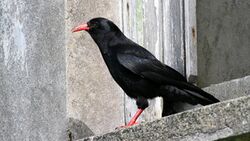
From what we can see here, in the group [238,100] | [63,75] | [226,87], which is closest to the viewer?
[238,100]

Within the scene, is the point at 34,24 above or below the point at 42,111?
above

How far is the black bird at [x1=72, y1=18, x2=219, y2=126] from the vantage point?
589 cm

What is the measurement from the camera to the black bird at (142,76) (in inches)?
232

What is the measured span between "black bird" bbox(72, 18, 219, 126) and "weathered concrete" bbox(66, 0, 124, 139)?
2.9 inches

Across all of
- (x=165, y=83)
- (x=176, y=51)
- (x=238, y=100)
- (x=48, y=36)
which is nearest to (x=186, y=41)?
(x=176, y=51)

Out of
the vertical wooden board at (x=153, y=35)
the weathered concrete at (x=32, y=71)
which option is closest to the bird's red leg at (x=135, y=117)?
the vertical wooden board at (x=153, y=35)

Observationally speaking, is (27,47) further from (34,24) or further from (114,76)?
(114,76)

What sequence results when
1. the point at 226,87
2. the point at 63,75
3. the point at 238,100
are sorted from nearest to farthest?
the point at 238,100 < the point at 63,75 < the point at 226,87

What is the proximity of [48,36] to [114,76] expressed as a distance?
0.48 m

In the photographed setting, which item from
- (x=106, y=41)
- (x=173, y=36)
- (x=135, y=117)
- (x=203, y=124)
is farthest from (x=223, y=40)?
(x=203, y=124)

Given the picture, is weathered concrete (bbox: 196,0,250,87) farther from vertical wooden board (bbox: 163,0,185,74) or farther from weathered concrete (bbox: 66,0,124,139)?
weathered concrete (bbox: 66,0,124,139)

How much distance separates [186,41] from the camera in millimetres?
6500

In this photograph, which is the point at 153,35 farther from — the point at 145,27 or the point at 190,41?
the point at 190,41

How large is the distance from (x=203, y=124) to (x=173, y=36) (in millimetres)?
2100
